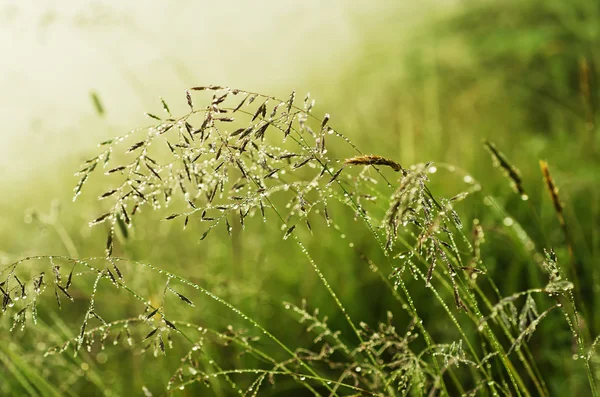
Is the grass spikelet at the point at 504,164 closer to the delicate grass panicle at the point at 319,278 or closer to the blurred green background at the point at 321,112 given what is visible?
the delicate grass panicle at the point at 319,278

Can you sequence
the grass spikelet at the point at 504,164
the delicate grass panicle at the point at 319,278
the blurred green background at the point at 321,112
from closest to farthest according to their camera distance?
the delicate grass panicle at the point at 319,278
the grass spikelet at the point at 504,164
the blurred green background at the point at 321,112

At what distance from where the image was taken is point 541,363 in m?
2.07

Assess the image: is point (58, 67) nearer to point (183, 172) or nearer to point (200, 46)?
point (200, 46)

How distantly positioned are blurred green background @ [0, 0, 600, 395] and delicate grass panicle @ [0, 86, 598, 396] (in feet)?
0.28

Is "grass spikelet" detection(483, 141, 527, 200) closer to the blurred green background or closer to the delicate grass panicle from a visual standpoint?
the delicate grass panicle

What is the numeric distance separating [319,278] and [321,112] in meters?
1.78

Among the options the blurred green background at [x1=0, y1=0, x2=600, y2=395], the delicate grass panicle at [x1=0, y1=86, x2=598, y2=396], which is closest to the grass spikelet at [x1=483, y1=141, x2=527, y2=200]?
the delicate grass panicle at [x1=0, y1=86, x2=598, y2=396]

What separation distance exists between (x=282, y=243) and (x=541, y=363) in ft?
4.36

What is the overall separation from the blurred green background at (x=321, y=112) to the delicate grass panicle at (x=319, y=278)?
0.09m

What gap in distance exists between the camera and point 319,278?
2527 millimetres

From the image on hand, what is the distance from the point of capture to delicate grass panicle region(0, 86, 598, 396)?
113cm

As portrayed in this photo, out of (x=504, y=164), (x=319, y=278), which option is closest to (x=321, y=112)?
(x=319, y=278)

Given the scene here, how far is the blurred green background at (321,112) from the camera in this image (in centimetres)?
228

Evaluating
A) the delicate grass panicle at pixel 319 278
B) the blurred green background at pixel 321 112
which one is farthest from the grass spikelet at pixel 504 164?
the blurred green background at pixel 321 112
